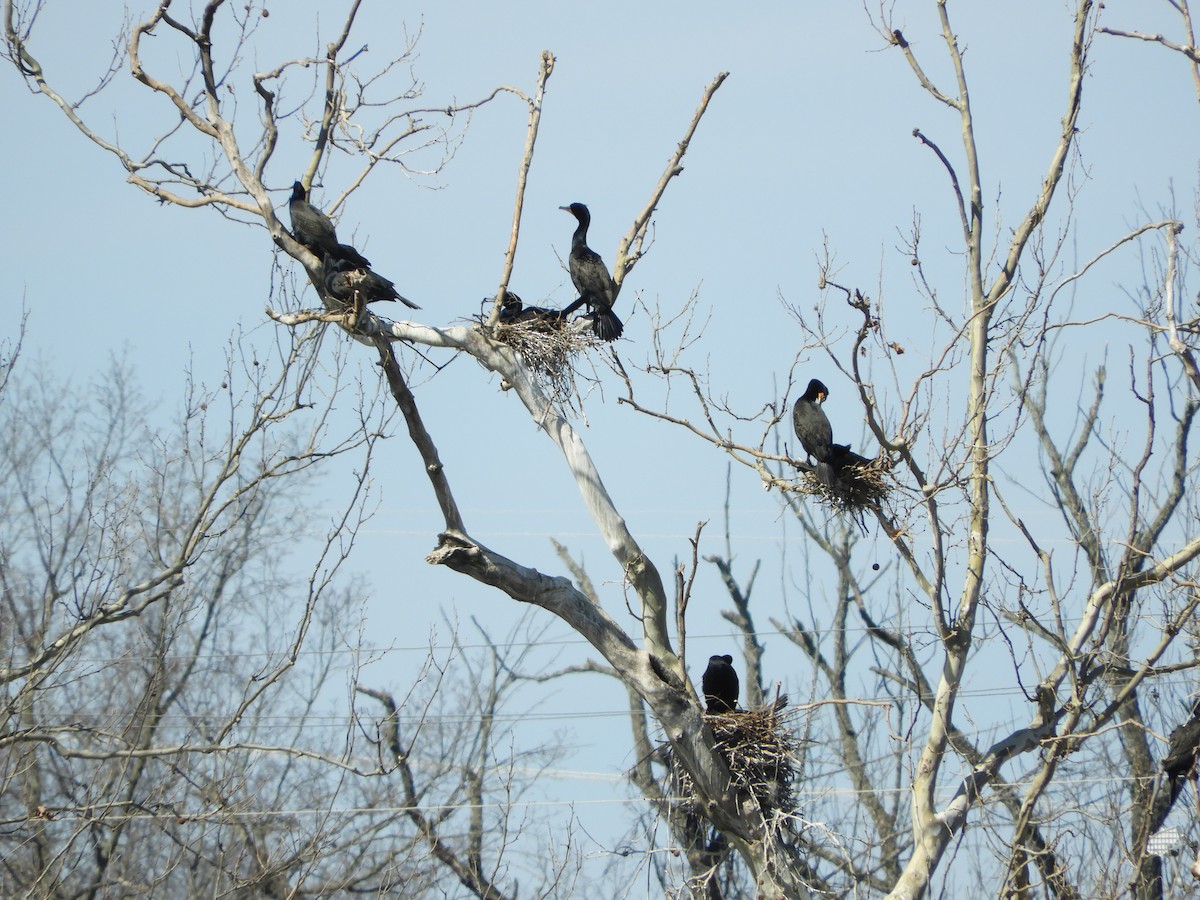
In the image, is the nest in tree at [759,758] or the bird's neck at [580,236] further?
the bird's neck at [580,236]

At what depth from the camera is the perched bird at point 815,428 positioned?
27.8 ft

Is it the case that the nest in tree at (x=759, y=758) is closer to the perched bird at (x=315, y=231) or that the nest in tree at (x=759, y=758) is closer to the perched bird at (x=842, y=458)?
the perched bird at (x=842, y=458)

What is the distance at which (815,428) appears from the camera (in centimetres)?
909

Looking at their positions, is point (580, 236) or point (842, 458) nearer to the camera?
point (842, 458)

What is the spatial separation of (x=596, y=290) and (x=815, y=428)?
1.79m

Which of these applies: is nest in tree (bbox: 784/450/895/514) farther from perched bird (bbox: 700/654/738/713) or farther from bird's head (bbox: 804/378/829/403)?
perched bird (bbox: 700/654/738/713)

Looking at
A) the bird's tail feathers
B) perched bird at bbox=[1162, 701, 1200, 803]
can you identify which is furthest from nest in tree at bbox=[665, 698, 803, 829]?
the bird's tail feathers

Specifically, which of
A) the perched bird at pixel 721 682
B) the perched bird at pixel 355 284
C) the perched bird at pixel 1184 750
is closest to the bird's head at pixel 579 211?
the perched bird at pixel 355 284

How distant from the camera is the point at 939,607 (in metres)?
7.64

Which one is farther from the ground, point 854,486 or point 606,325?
point 606,325

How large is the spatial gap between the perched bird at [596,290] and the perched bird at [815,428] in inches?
57.8

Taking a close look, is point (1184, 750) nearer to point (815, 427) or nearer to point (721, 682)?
point (815, 427)

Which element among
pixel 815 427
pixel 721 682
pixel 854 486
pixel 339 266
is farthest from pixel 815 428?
pixel 339 266

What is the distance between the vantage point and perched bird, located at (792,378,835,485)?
8.46 metres
